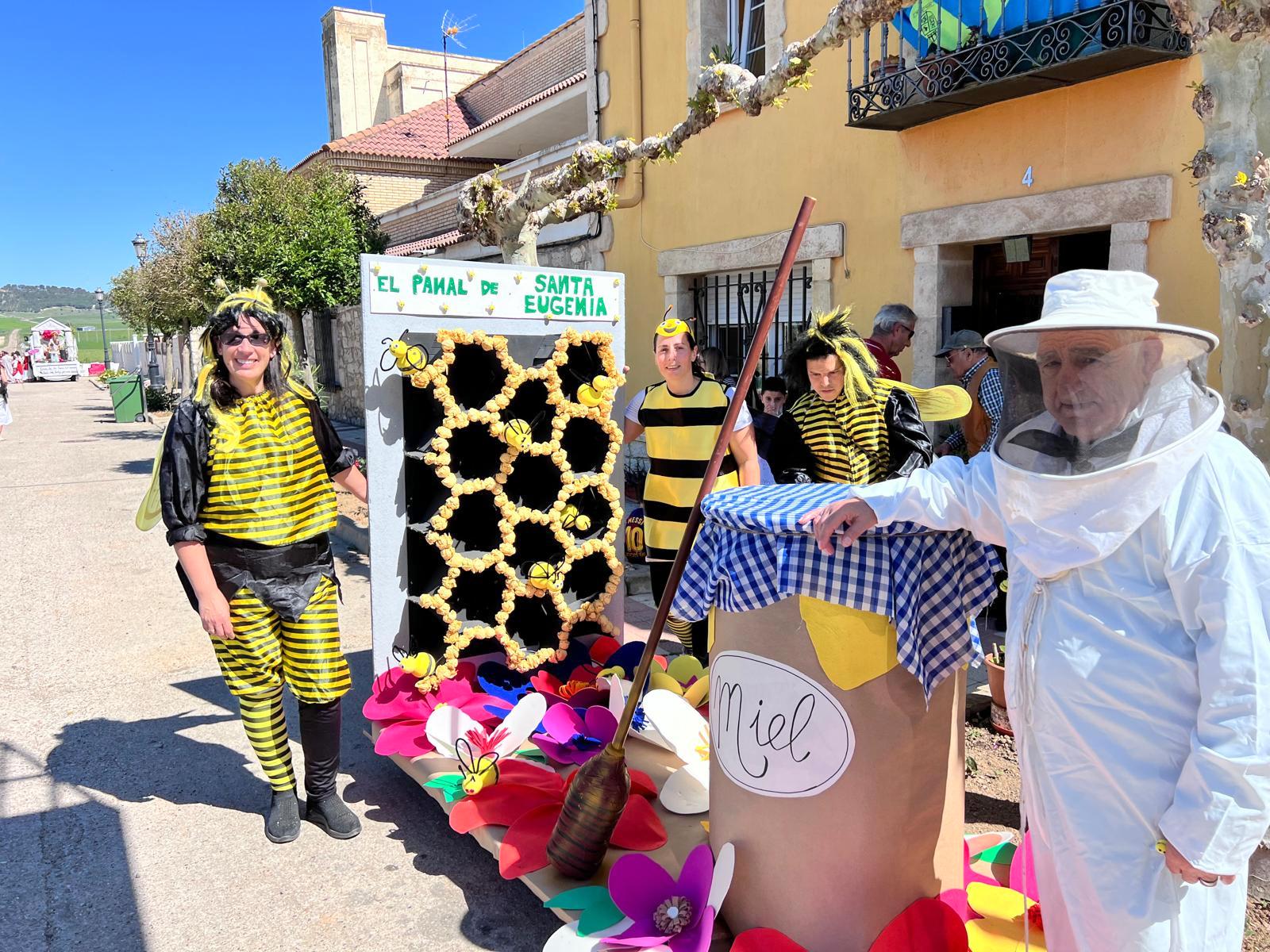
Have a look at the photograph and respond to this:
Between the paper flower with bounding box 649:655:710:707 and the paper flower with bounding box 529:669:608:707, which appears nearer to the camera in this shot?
the paper flower with bounding box 649:655:710:707

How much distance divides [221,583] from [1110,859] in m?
2.79

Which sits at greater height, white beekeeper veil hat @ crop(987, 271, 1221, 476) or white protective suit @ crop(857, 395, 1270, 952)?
white beekeeper veil hat @ crop(987, 271, 1221, 476)

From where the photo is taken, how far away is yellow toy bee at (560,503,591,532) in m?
3.95

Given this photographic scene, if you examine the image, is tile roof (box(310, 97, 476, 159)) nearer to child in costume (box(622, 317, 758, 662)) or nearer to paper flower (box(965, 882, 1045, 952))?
child in costume (box(622, 317, 758, 662))

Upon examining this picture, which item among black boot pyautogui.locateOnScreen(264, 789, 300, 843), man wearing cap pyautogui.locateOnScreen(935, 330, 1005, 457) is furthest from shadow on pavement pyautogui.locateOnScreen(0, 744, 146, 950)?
man wearing cap pyautogui.locateOnScreen(935, 330, 1005, 457)

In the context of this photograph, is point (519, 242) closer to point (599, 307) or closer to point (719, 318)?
point (599, 307)

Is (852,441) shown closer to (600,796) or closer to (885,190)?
(600,796)

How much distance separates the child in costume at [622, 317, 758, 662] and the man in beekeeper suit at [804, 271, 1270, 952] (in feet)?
6.74

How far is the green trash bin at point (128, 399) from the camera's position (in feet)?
70.4

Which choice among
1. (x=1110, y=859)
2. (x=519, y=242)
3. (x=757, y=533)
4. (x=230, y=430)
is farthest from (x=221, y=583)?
(x=519, y=242)

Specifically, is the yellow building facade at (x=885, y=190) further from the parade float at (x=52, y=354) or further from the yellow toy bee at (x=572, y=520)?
the parade float at (x=52, y=354)

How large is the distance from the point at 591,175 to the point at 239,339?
9.40 ft

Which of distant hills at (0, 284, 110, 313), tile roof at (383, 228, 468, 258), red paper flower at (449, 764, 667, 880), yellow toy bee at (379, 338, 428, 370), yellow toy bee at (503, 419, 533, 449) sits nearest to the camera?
red paper flower at (449, 764, 667, 880)

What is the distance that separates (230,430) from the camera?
3193 millimetres
